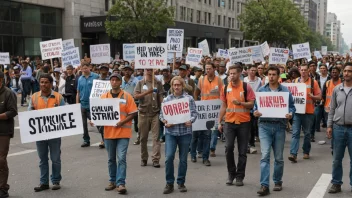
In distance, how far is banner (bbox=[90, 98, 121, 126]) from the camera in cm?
682

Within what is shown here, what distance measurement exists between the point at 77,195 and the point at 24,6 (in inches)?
1282

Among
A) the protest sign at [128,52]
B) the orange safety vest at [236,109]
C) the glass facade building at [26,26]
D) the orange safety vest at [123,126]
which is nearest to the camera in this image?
the orange safety vest at [123,126]

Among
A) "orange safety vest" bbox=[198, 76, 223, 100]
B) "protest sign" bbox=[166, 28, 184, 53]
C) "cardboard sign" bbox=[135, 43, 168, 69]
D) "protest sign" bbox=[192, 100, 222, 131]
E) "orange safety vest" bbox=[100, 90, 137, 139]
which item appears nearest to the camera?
"orange safety vest" bbox=[100, 90, 137, 139]

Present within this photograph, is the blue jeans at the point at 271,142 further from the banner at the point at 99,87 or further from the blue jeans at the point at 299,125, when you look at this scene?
the banner at the point at 99,87

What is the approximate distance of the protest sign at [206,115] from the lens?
862 centimetres

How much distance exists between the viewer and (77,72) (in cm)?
1438

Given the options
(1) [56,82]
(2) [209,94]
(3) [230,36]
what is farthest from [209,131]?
(3) [230,36]

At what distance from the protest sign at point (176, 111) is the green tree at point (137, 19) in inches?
1104

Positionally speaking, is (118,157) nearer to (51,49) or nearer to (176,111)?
(176,111)

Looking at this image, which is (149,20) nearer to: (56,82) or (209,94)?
(56,82)

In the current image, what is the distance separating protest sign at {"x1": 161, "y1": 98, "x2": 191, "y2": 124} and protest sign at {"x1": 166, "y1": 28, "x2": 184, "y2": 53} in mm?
8944

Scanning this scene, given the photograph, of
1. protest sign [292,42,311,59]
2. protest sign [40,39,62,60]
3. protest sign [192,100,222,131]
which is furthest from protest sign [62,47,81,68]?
protest sign [292,42,311,59]

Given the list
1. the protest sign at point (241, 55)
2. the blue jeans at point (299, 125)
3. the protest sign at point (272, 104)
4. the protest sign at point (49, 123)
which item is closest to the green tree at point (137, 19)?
the protest sign at point (241, 55)

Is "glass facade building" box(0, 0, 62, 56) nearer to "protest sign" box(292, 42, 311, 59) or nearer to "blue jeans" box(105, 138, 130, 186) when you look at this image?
"protest sign" box(292, 42, 311, 59)
